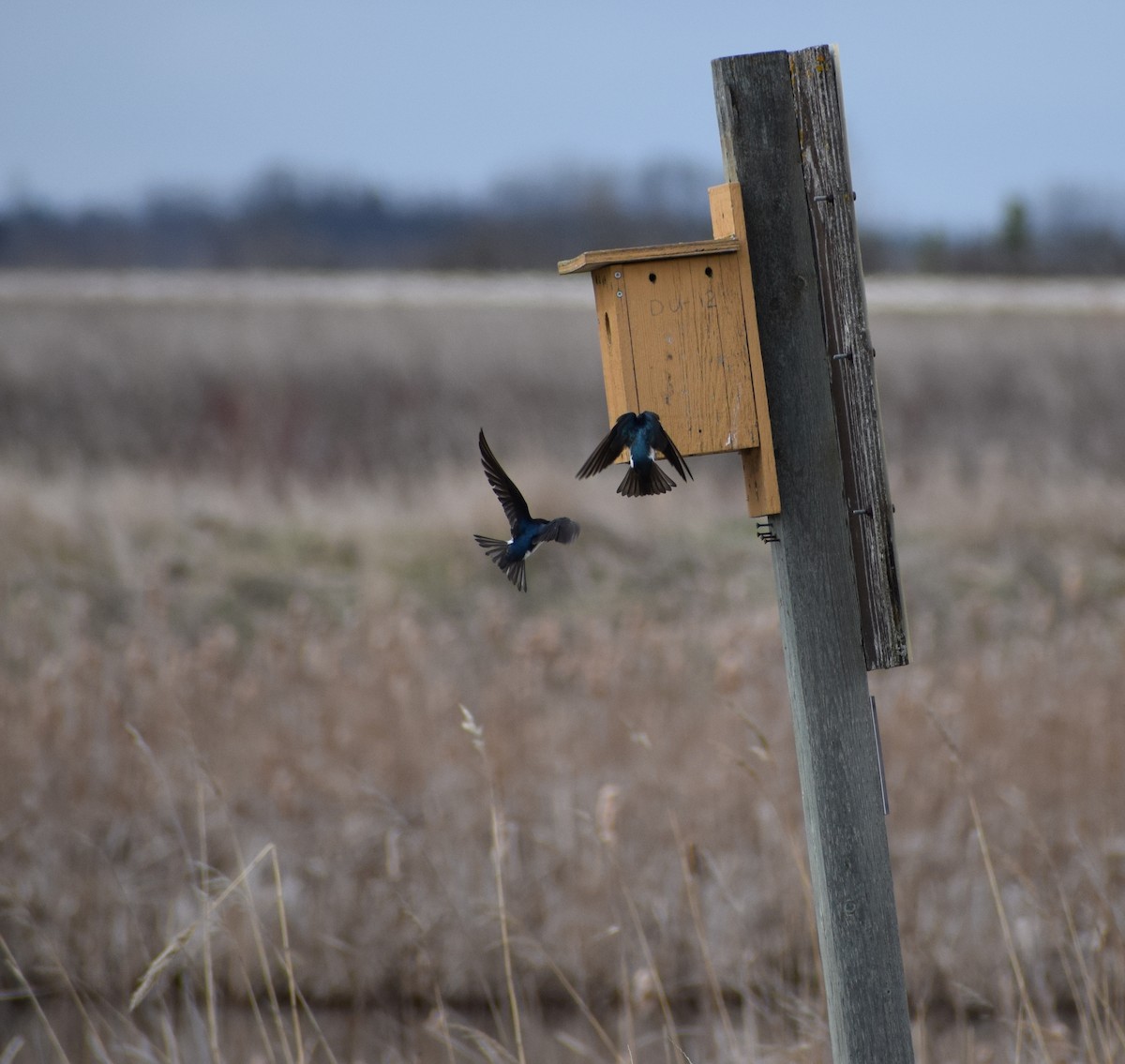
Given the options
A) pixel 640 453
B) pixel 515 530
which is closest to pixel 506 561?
pixel 515 530

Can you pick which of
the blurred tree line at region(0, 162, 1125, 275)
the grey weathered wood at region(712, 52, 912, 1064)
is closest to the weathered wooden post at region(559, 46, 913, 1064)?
the grey weathered wood at region(712, 52, 912, 1064)

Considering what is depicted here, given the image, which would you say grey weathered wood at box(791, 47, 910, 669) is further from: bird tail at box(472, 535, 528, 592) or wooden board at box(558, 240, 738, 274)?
bird tail at box(472, 535, 528, 592)

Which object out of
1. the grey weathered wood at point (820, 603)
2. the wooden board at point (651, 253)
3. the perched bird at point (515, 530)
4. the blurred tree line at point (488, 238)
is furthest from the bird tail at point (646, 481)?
the blurred tree line at point (488, 238)

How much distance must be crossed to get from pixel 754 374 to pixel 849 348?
16 cm

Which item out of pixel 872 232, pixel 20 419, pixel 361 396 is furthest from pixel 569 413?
pixel 872 232

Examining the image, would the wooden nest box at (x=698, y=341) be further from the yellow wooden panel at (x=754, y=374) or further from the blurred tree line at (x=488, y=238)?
the blurred tree line at (x=488, y=238)

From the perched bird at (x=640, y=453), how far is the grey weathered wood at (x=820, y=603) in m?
0.20

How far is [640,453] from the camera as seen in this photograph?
6.63ft

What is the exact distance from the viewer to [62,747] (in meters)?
5.07

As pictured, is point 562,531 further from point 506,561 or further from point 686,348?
A: point 686,348

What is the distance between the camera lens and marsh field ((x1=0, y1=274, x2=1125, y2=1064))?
358 centimetres

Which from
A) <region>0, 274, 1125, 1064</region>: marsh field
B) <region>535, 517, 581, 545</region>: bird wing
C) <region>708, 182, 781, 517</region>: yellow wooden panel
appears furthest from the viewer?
<region>0, 274, 1125, 1064</region>: marsh field

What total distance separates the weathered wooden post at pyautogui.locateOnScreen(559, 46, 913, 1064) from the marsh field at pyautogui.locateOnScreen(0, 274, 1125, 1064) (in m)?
0.24

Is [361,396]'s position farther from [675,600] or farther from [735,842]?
[735,842]
